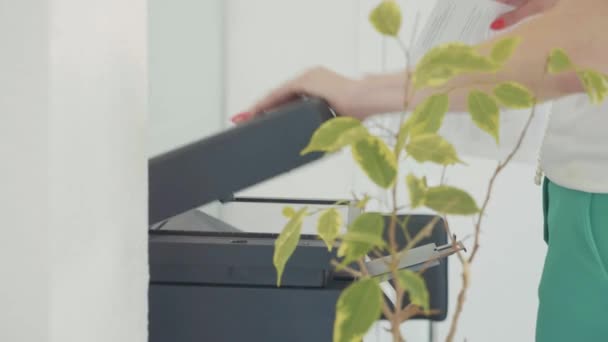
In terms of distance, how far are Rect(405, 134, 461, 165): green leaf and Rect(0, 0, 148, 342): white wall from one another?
0.76 ft

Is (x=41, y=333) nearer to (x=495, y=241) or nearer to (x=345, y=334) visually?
(x=345, y=334)

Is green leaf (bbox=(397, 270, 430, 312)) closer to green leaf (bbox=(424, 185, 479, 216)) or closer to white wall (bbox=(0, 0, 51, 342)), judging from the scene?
green leaf (bbox=(424, 185, 479, 216))

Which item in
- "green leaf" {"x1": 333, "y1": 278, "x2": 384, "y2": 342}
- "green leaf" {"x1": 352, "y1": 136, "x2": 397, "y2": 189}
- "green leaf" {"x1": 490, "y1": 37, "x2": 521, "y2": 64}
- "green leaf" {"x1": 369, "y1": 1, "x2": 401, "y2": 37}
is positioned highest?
"green leaf" {"x1": 369, "y1": 1, "x2": 401, "y2": 37}

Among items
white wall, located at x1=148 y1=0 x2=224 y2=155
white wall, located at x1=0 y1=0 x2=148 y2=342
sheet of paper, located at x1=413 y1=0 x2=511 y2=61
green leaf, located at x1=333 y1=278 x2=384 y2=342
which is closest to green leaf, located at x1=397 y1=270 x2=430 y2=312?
green leaf, located at x1=333 y1=278 x2=384 y2=342

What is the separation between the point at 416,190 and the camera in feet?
1.34

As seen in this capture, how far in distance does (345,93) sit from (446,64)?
31cm

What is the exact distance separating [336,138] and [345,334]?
11 cm

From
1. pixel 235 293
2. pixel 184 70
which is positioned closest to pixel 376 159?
pixel 235 293

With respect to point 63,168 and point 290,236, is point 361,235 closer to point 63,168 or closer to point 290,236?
point 290,236

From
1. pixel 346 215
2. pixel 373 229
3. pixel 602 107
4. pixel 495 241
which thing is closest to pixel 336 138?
pixel 373 229

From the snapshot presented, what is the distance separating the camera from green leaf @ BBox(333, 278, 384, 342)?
0.38 meters

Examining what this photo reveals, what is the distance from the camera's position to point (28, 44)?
469 mm

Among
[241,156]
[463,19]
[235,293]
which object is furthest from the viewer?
[463,19]

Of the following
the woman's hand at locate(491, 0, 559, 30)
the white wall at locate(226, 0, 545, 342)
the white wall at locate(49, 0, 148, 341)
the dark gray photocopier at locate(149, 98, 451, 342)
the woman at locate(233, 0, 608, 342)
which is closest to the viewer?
the white wall at locate(49, 0, 148, 341)
